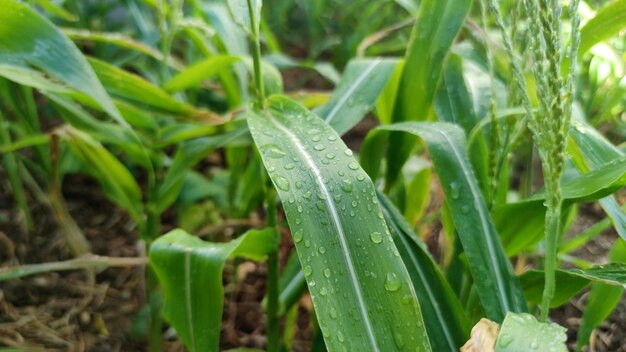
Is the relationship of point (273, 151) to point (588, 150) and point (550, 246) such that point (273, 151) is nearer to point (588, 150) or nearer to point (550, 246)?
point (550, 246)

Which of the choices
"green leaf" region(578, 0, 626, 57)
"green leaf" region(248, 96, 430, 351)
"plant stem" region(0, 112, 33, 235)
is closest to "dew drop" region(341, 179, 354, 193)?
"green leaf" region(248, 96, 430, 351)

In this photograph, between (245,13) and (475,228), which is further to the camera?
(245,13)

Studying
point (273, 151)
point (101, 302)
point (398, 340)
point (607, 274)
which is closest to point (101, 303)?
point (101, 302)

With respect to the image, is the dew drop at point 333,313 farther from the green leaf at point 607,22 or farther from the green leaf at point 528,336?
the green leaf at point 607,22

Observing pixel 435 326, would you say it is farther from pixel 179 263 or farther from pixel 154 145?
pixel 154 145

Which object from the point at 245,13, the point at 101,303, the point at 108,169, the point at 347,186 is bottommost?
the point at 101,303

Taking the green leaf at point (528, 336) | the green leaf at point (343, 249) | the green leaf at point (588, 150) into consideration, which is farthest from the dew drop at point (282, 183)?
the green leaf at point (588, 150)

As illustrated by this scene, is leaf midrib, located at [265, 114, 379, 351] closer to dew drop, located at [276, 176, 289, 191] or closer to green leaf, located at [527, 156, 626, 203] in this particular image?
dew drop, located at [276, 176, 289, 191]

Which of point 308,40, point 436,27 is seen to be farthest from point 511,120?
point 308,40
